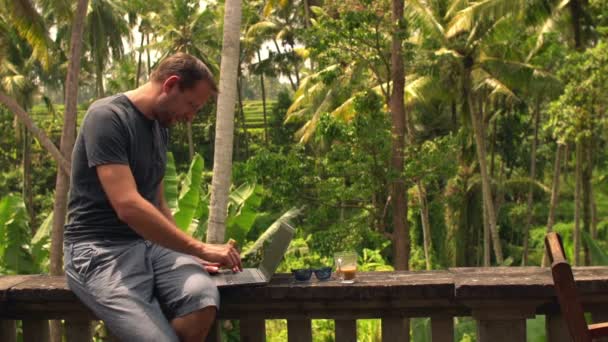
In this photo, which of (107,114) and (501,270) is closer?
(107,114)

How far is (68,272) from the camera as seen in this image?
3066 mm

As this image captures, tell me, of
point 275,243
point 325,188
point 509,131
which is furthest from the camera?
point 509,131

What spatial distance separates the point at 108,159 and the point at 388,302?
42.6 inches

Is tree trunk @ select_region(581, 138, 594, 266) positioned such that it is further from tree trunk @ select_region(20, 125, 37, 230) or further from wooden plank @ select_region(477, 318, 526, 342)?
wooden plank @ select_region(477, 318, 526, 342)

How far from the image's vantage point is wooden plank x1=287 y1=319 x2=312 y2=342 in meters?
3.29

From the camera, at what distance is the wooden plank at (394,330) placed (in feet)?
10.6

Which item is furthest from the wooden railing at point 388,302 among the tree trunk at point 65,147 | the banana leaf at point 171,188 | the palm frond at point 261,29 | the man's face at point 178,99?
the palm frond at point 261,29

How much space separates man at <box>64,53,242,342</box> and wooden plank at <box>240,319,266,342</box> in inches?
→ 12.0

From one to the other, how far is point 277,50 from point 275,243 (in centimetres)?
4427

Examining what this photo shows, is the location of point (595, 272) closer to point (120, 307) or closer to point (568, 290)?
point (568, 290)

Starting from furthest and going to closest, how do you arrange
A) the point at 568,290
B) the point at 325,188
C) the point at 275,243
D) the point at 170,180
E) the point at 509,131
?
1. the point at 509,131
2. the point at 325,188
3. the point at 170,180
4. the point at 275,243
5. the point at 568,290

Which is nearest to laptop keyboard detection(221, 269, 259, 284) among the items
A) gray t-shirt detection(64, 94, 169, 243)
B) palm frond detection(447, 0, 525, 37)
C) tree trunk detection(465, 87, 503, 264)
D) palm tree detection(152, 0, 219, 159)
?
gray t-shirt detection(64, 94, 169, 243)

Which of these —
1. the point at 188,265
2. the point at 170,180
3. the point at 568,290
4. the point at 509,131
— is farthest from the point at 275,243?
the point at 509,131

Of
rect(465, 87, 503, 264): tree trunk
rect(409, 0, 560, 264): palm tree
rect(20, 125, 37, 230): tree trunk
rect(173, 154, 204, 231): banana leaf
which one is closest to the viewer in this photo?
rect(173, 154, 204, 231): banana leaf
